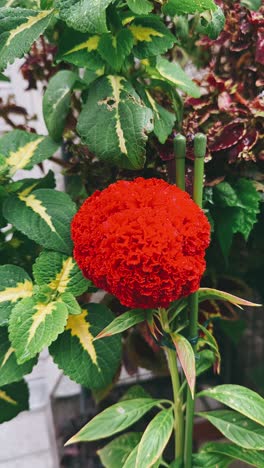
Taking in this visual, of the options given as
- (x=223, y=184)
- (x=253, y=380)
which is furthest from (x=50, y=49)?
(x=253, y=380)

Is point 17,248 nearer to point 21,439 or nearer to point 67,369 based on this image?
point 67,369

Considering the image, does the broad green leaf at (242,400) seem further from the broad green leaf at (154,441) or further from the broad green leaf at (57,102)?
the broad green leaf at (57,102)

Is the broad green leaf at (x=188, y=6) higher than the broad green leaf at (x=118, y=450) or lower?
higher

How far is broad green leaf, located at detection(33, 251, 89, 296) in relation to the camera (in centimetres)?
79

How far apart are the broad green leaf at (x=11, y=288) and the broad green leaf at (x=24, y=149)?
197 millimetres

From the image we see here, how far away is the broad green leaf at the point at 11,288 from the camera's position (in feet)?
2.49

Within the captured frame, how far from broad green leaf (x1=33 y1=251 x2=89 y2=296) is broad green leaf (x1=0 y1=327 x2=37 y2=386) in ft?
0.43

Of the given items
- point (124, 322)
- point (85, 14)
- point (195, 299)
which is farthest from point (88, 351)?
point (85, 14)

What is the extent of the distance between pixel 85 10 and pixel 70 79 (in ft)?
0.92

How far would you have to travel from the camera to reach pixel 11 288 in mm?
784

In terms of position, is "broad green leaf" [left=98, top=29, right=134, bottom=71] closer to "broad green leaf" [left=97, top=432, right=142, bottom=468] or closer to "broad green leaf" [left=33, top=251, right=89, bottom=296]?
"broad green leaf" [left=33, top=251, right=89, bottom=296]

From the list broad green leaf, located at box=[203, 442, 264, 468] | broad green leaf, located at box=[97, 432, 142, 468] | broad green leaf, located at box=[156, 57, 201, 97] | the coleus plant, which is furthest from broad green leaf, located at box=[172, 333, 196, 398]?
broad green leaf, located at box=[156, 57, 201, 97]

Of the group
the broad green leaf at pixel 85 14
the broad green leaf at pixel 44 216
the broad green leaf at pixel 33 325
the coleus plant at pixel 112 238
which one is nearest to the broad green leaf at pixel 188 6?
the coleus plant at pixel 112 238

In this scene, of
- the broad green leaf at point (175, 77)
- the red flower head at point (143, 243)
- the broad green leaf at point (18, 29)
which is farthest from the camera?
the broad green leaf at point (175, 77)
